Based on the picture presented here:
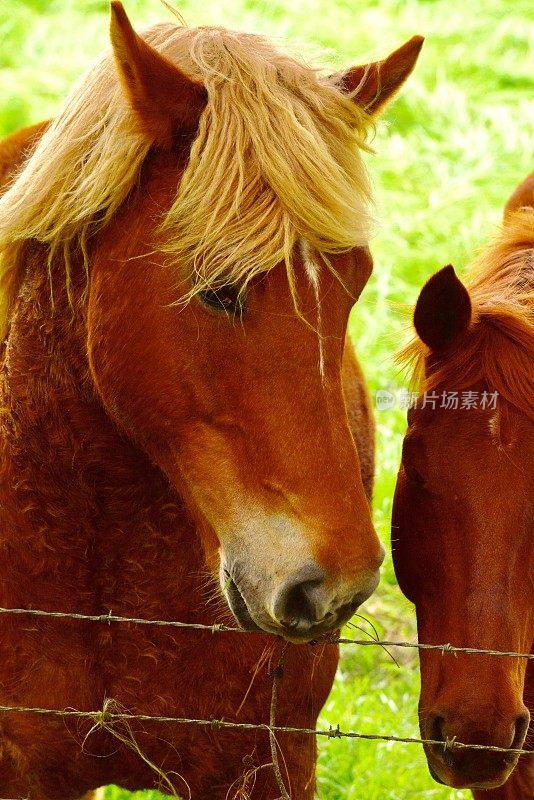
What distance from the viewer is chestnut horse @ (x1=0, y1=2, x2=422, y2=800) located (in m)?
2.14

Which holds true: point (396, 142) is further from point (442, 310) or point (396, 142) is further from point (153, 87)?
point (153, 87)

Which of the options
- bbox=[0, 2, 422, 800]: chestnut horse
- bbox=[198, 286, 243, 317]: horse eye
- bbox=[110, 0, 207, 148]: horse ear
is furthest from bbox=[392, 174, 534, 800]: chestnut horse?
bbox=[110, 0, 207, 148]: horse ear

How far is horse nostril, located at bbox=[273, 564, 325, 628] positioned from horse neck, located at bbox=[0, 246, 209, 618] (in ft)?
1.63

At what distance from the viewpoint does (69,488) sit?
2.50 metres

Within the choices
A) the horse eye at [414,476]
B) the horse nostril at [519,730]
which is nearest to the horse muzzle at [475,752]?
the horse nostril at [519,730]

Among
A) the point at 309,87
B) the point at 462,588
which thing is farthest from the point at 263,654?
the point at 309,87

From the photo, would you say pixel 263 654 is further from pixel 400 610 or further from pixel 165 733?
pixel 400 610

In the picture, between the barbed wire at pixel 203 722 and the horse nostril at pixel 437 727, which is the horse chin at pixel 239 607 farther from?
the horse nostril at pixel 437 727

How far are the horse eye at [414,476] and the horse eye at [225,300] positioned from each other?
27.8 inches

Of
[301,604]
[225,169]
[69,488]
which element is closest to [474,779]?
[301,604]

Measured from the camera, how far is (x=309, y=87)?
7.87ft

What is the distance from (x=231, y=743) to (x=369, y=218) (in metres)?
1.28

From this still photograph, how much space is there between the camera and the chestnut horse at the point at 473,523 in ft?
7.72

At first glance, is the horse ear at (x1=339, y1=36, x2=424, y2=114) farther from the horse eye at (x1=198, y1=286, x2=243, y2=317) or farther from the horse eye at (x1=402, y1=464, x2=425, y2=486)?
the horse eye at (x1=402, y1=464, x2=425, y2=486)
